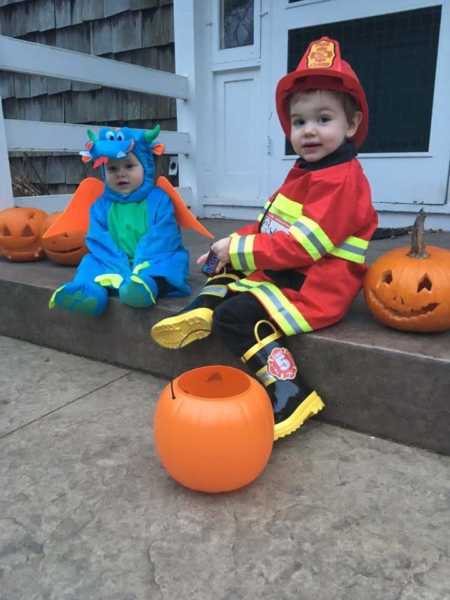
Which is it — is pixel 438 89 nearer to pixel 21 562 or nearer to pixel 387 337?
pixel 387 337

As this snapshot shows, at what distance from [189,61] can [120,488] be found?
4.06 meters

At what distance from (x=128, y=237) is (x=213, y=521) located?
4.69 feet

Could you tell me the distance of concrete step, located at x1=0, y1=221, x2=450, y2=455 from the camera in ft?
5.56

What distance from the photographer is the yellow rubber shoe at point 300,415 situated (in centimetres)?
170

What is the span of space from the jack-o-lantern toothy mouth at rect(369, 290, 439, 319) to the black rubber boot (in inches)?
14.4

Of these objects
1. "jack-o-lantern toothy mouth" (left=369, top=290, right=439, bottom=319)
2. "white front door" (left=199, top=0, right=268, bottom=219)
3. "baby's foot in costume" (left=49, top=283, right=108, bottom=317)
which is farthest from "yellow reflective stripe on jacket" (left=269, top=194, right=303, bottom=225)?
"white front door" (left=199, top=0, right=268, bottom=219)

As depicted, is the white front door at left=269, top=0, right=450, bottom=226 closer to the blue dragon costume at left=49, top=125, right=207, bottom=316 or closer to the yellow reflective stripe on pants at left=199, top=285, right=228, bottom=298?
the blue dragon costume at left=49, top=125, right=207, bottom=316

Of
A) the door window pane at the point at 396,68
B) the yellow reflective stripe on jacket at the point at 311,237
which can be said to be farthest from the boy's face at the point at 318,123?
the door window pane at the point at 396,68

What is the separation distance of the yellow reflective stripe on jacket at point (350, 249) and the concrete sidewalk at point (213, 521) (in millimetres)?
633

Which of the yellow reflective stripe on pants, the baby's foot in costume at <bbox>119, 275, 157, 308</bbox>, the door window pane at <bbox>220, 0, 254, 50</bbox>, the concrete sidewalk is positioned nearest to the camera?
the concrete sidewalk

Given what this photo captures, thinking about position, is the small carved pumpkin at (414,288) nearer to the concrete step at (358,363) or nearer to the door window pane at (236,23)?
the concrete step at (358,363)

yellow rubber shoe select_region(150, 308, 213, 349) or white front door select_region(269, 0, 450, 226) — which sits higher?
white front door select_region(269, 0, 450, 226)

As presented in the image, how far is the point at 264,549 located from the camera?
4.25 ft

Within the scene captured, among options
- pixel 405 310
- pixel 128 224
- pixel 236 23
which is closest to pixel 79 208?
pixel 128 224
